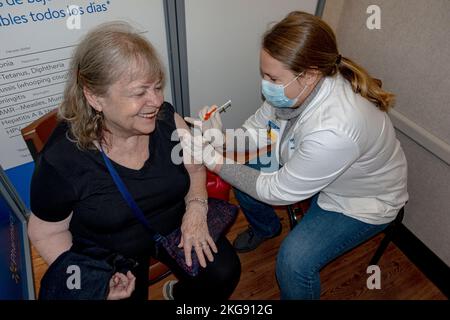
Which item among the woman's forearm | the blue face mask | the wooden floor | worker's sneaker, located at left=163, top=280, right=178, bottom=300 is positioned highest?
the blue face mask

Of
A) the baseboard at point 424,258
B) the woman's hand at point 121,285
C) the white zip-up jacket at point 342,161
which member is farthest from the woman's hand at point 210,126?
the baseboard at point 424,258

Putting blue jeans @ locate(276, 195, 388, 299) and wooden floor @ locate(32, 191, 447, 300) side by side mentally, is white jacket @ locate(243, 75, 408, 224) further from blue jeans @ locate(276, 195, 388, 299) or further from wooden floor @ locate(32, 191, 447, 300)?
wooden floor @ locate(32, 191, 447, 300)

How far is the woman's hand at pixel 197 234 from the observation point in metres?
1.29

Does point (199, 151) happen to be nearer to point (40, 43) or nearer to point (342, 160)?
point (342, 160)

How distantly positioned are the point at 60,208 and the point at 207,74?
3.54 feet

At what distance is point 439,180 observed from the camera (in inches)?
63.6

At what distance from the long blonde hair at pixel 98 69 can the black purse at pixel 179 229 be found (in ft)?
0.37

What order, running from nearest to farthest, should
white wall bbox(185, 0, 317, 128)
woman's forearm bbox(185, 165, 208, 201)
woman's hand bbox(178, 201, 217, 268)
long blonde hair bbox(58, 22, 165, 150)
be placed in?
long blonde hair bbox(58, 22, 165, 150) → woman's hand bbox(178, 201, 217, 268) → woman's forearm bbox(185, 165, 208, 201) → white wall bbox(185, 0, 317, 128)

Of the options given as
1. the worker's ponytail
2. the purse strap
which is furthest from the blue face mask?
the purse strap

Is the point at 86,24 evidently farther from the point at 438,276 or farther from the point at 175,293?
the point at 438,276

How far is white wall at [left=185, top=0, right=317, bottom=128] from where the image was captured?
1.66m

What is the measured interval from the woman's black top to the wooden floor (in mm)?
595

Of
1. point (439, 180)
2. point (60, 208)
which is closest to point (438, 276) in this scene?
point (439, 180)

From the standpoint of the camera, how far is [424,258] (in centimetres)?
182
